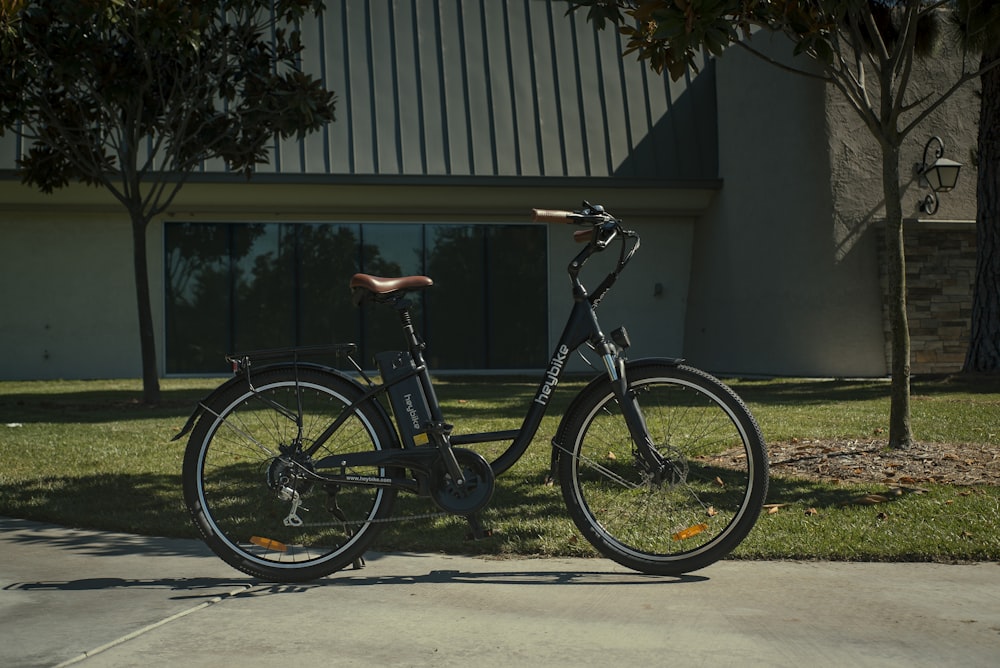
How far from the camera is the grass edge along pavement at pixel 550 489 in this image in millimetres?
4449

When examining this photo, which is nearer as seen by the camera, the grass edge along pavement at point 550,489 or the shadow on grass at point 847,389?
the grass edge along pavement at point 550,489

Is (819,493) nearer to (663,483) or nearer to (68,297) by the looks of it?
(663,483)

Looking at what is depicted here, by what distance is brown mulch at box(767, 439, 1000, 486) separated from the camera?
604cm

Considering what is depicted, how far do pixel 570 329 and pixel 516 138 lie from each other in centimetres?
1487

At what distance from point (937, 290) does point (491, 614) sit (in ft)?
45.5

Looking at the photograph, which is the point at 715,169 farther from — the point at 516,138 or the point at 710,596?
the point at 710,596

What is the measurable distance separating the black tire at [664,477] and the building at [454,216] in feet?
43.4

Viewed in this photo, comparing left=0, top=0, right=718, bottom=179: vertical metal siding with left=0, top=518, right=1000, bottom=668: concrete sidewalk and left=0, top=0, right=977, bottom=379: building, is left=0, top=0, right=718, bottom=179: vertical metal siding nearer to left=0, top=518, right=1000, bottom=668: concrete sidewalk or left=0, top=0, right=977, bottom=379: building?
left=0, top=0, right=977, bottom=379: building

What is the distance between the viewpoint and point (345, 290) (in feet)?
62.8

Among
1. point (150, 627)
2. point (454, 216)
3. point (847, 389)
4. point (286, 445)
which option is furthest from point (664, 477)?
point (454, 216)

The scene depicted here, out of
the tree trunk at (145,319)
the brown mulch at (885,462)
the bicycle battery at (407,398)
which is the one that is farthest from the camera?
the tree trunk at (145,319)

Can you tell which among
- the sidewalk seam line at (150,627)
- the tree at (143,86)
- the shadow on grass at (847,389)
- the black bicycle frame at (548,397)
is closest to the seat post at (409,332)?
the black bicycle frame at (548,397)

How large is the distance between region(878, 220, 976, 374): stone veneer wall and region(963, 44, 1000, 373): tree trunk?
2.01 m

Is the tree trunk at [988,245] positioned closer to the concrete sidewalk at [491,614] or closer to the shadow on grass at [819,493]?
the shadow on grass at [819,493]
